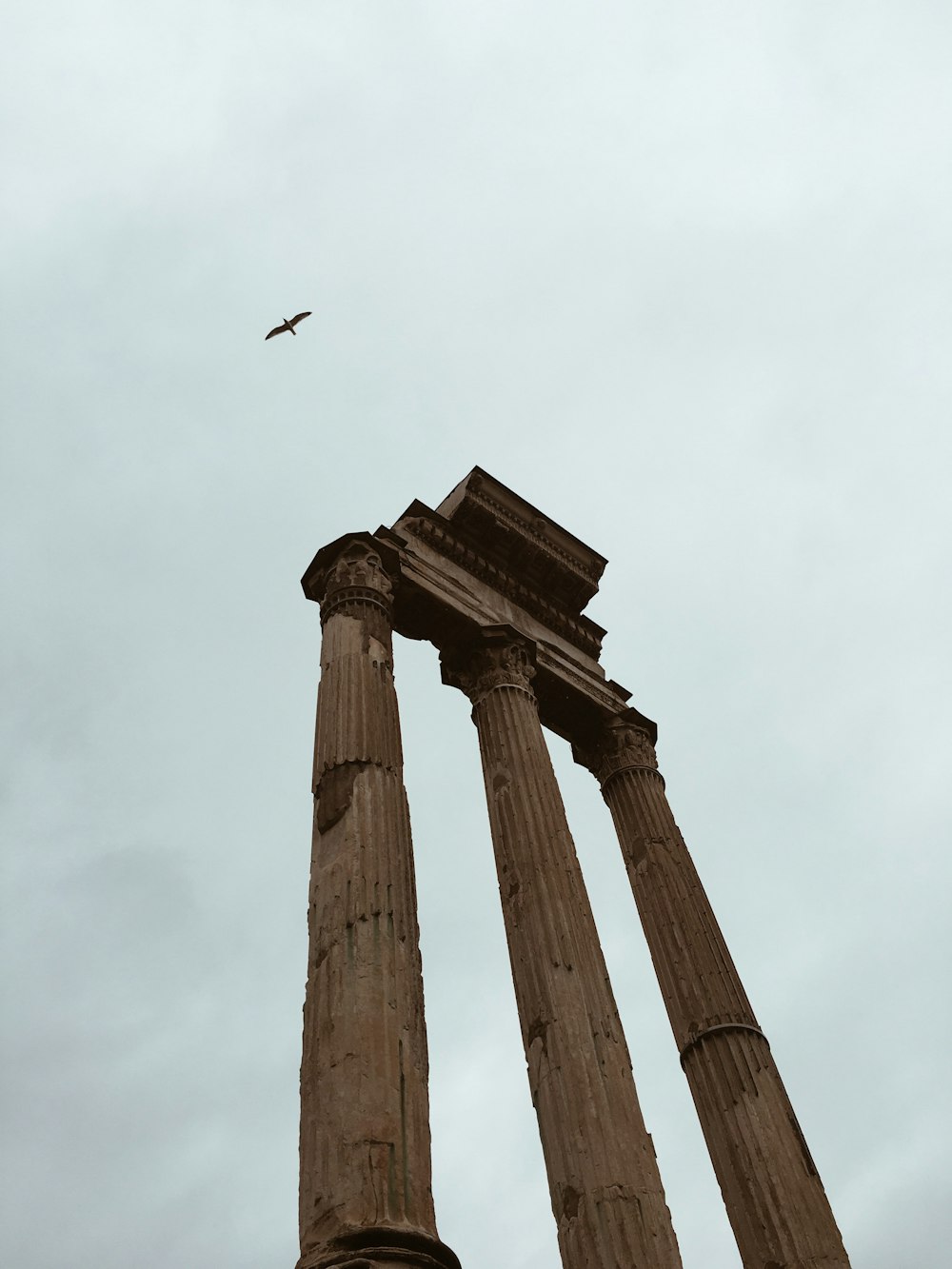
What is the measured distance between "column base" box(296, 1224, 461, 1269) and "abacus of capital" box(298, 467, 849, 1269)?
0.02 meters

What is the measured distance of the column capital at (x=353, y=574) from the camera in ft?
48.2

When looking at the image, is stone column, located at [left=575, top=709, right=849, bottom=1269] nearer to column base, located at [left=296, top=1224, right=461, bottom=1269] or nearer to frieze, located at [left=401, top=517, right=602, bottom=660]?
frieze, located at [left=401, top=517, right=602, bottom=660]

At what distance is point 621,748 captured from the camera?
1783cm

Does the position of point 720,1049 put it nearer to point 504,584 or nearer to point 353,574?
point 353,574

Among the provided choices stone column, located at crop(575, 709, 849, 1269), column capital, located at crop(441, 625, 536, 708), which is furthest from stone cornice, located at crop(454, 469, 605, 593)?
stone column, located at crop(575, 709, 849, 1269)

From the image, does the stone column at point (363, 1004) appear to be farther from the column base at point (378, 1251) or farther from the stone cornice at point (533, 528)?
the stone cornice at point (533, 528)

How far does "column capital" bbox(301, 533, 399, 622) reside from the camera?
14.7 metres

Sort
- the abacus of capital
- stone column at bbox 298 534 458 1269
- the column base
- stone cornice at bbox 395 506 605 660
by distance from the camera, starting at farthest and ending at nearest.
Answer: stone cornice at bbox 395 506 605 660 < the abacus of capital < stone column at bbox 298 534 458 1269 < the column base

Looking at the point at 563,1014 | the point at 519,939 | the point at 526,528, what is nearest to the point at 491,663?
the point at 526,528

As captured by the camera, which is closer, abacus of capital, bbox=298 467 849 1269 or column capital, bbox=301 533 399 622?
abacus of capital, bbox=298 467 849 1269

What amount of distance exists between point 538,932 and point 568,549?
29.2 ft

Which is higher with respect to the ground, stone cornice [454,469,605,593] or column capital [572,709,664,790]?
stone cornice [454,469,605,593]

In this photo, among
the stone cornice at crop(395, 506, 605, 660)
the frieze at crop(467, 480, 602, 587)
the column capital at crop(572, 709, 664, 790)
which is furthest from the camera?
the frieze at crop(467, 480, 602, 587)

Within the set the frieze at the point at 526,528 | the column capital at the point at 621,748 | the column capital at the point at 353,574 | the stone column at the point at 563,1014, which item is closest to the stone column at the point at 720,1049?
the column capital at the point at 621,748
